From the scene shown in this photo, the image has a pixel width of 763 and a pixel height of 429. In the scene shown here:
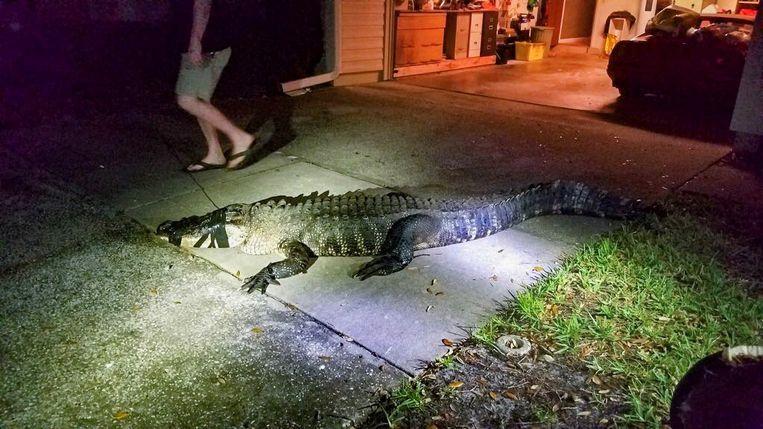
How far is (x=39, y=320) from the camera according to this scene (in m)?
3.10

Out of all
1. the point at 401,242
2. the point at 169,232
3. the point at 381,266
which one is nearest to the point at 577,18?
the point at 401,242

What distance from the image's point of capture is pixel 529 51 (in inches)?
579

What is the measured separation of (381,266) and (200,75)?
2894 mm

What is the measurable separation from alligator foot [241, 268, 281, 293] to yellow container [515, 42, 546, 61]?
13.0 metres

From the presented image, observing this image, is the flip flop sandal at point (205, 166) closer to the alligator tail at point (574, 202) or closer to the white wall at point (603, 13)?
the alligator tail at point (574, 202)

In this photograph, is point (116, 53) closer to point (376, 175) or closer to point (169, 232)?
point (376, 175)

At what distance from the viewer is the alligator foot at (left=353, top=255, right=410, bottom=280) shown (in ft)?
12.1

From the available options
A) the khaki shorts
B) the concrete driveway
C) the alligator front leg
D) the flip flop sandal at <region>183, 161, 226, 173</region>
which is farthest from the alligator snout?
the khaki shorts

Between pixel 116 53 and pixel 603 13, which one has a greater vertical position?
pixel 603 13

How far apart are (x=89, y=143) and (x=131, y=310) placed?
4.01 metres

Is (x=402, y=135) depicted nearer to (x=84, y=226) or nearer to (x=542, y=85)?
(x=84, y=226)

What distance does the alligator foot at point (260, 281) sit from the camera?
347 cm

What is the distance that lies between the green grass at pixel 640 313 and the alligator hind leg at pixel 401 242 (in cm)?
86

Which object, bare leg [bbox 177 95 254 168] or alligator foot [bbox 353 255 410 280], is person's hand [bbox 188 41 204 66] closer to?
bare leg [bbox 177 95 254 168]
